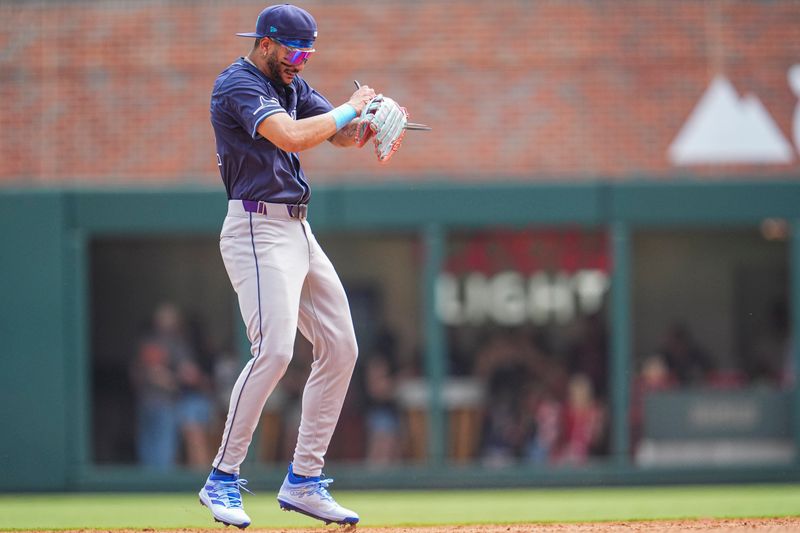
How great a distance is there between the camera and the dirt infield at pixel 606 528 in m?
5.32

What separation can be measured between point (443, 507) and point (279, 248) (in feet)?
11.5

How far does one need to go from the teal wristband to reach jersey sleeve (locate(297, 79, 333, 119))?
0.36 metres

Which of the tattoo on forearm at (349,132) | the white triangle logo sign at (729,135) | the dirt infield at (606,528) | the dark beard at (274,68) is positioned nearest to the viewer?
the dark beard at (274,68)

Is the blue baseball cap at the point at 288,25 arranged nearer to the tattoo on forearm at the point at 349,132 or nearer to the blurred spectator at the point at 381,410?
the tattoo on forearm at the point at 349,132

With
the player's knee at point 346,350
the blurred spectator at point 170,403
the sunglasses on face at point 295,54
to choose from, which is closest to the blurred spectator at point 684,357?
the blurred spectator at point 170,403

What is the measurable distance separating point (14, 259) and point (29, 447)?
151cm

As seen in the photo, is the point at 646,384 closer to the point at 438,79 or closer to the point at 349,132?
the point at 438,79

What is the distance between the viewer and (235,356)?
409 inches

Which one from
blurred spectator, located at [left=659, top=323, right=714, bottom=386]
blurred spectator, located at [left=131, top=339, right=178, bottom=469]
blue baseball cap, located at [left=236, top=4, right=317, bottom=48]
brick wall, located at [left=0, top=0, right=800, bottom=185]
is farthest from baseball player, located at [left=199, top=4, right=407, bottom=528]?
blurred spectator, located at [left=659, top=323, right=714, bottom=386]

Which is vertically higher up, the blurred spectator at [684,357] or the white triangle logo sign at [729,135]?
the white triangle logo sign at [729,135]

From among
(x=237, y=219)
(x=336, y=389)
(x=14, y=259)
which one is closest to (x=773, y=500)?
(x=336, y=389)

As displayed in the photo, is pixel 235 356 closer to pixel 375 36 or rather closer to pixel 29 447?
pixel 29 447

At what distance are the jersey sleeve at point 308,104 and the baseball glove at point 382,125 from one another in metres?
0.29

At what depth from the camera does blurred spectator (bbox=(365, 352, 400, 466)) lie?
1025cm
